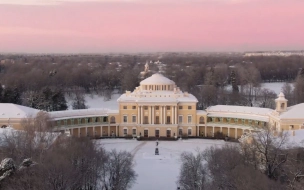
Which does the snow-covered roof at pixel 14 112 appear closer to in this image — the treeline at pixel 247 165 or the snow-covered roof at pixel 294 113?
the treeline at pixel 247 165

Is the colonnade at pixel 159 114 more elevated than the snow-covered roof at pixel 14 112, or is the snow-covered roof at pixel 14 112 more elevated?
the snow-covered roof at pixel 14 112

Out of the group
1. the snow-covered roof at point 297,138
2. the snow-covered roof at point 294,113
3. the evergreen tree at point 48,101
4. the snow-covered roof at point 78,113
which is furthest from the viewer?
the evergreen tree at point 48,101

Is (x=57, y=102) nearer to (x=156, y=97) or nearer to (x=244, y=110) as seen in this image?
(x=156, y=97)

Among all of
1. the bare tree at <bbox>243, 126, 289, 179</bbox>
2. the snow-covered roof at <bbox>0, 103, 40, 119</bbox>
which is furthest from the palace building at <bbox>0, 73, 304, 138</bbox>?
the bare tree at <bbox>243, 126, 289, 179</bbox>

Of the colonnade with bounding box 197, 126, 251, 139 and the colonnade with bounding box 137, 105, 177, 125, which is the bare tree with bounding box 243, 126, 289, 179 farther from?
the colonnade with bounding box 137, 105, 177, 125

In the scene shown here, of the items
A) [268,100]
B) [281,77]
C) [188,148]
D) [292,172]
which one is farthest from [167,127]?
[281,77]

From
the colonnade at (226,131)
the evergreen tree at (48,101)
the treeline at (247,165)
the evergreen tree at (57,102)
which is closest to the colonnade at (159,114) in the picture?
the colonnade at (226,131)

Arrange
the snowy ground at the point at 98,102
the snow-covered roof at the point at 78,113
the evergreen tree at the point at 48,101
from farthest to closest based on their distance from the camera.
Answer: the snowy ground at the point at 98,102, the evergreen tree at the point at 48,101, the snow-covered roof at the point at 78,113

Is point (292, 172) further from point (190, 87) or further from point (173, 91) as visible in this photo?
point (190, 87)

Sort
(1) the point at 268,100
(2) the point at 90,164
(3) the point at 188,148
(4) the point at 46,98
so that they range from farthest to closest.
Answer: (1) the point at 268,100, (4) the point at 46,98, (3) the point at 188,148, (2) the point at 90,164
